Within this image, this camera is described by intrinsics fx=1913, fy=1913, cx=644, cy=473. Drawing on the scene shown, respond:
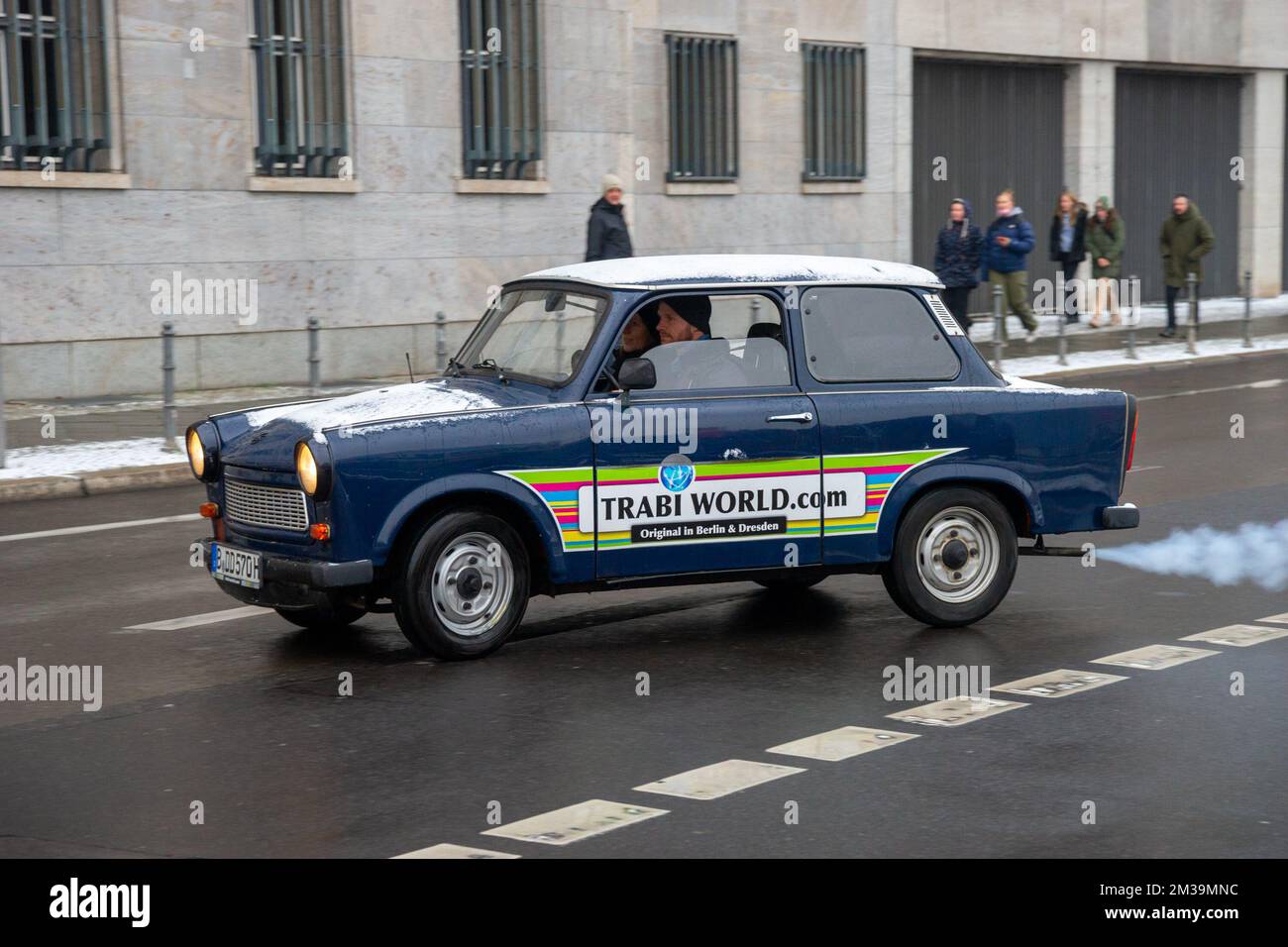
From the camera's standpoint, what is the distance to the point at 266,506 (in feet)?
27.1

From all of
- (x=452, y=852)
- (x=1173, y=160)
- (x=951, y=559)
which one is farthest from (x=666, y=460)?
(x=1173, y=160)

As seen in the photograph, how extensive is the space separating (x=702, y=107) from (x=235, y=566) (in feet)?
64.3

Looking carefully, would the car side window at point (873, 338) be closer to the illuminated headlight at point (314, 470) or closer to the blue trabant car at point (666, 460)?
the blue trabant car at point (666, 460)

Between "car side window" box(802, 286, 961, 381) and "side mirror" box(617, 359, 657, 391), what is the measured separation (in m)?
0.86

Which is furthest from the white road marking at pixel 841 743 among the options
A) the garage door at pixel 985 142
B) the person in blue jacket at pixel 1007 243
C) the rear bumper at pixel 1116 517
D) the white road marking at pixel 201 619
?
the garage door at pixel 985 142

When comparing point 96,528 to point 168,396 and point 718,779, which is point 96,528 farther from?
point 718,779

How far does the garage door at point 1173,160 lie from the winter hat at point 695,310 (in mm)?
27428

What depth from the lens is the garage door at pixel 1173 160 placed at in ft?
115

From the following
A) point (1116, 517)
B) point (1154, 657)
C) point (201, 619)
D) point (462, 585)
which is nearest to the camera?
point (462, 585)

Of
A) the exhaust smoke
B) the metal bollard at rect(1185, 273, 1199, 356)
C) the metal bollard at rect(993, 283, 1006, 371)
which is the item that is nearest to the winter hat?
the exhaust smoke

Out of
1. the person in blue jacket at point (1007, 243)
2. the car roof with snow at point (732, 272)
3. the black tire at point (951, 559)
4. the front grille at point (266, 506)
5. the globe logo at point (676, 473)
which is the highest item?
the person in blue jacket at point (1007, 243)

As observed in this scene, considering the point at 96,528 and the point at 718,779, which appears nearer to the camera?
the point at 718,779

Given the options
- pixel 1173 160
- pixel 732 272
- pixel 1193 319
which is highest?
pixel 1173 160

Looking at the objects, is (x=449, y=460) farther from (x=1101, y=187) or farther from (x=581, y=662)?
(x=1101, y=187)
